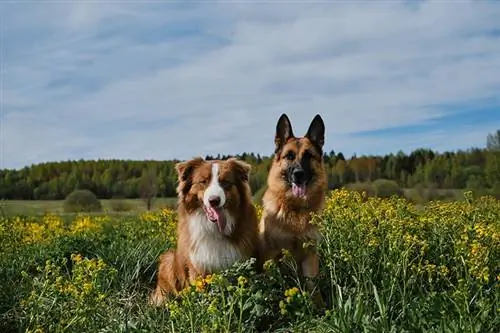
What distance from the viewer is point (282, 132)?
6.63 m

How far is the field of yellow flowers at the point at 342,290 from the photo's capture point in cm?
451

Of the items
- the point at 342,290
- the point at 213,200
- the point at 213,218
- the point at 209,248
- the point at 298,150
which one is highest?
the point at 298,150

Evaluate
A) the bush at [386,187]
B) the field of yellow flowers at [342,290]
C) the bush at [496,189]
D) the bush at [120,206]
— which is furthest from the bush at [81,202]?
the bush at [496,189]

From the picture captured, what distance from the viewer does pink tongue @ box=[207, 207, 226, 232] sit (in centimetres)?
607

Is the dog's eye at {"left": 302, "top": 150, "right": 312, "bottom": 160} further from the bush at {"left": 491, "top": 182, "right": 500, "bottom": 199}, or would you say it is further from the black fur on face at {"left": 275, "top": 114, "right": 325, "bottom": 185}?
the bush at {"left": 491, "top": 182, "right": 500, "bottom": 199}

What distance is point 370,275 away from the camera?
200 inches

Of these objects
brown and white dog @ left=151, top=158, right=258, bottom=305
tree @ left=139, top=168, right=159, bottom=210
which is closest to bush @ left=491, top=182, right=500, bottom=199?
tree @ left=139, top=168, right=159, bottom=210

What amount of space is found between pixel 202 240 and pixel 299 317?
1526mm

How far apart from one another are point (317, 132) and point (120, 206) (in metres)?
7.09

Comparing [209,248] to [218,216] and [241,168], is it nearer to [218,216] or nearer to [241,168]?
[218,216]

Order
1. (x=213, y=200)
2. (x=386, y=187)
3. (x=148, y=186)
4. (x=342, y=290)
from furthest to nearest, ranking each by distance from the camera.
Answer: (x=148, y=186), (x=386, y=187), (x=213, y=200), (x=342, y=290)

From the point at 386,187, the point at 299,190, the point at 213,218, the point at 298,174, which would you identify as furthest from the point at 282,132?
the point at 386,187

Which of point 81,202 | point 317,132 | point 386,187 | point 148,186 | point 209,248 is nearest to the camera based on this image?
point 209,248

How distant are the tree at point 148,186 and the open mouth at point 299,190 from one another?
245 inches
